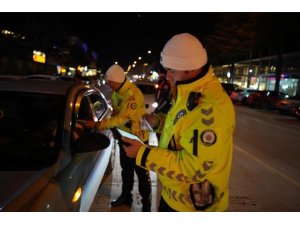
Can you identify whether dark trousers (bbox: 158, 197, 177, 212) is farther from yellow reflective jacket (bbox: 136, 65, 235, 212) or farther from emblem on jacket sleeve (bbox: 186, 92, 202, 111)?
emblem on jacket sleeve (bbox: 186, 92, 202, 111)

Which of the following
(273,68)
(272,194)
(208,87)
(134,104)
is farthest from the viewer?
(273,68)

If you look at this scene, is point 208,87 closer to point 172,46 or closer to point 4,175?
point 172,46

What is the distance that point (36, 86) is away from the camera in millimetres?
3750

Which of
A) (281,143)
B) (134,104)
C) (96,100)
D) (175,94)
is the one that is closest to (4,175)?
(175,94)

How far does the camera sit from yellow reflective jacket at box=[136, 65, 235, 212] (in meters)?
2.00

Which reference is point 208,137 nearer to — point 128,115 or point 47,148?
point 47,148

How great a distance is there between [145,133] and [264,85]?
4096cm

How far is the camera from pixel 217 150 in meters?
2.00

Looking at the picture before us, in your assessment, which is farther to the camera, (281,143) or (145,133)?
(281,143)

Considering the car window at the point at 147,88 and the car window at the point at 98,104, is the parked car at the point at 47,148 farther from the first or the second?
the car window at the point at 147,88

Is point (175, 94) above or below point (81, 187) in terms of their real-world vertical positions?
above

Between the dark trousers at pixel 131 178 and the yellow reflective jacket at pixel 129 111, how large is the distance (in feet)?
0.95

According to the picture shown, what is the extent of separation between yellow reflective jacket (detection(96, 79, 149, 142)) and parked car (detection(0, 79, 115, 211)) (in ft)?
1.07

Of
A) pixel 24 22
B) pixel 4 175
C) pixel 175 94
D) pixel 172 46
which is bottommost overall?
pixel 4 175
